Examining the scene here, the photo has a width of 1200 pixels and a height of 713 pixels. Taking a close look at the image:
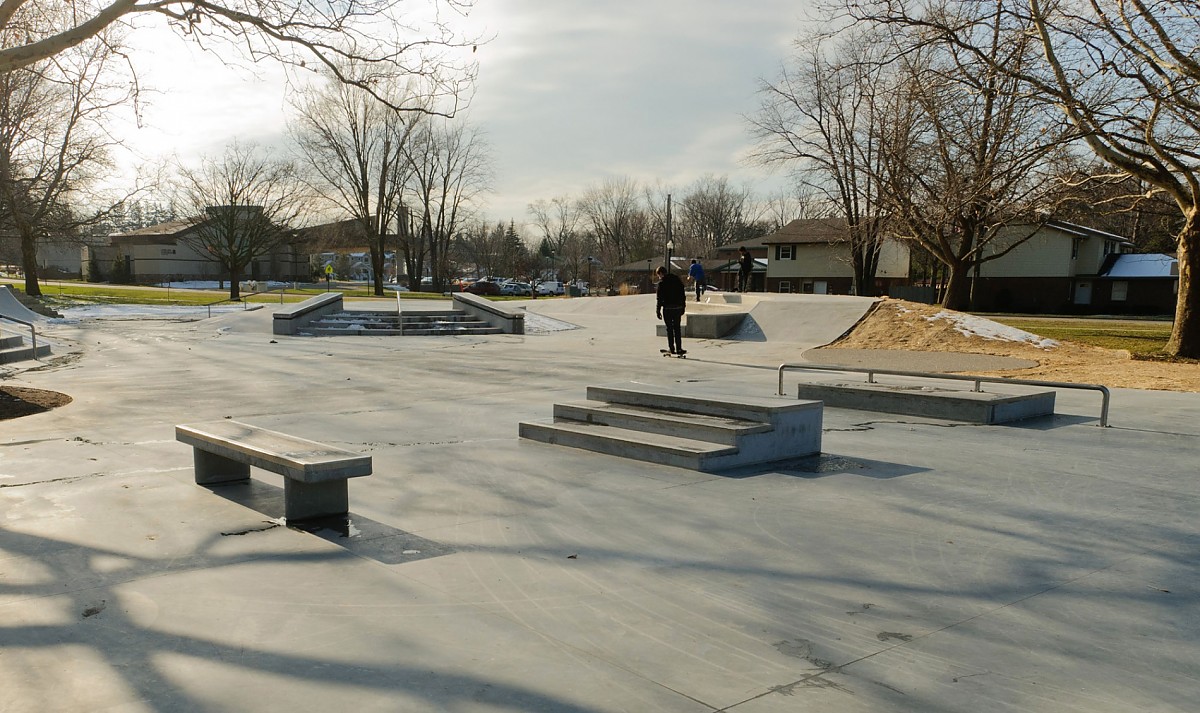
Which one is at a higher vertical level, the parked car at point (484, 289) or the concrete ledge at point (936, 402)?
the parked car at point (484, 289)

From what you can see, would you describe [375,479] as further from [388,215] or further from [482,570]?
[388,215]

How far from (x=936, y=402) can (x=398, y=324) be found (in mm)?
20451

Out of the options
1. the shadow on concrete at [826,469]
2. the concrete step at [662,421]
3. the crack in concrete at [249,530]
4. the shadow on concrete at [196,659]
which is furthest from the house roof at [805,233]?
the shadow on concrete at [196,659]

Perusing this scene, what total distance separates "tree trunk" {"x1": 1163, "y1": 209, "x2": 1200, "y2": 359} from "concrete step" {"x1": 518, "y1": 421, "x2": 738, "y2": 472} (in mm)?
15930

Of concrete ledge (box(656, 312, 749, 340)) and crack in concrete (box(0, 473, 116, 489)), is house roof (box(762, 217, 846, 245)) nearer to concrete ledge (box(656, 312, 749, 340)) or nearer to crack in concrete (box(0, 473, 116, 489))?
concrete ledge (box(656, 312, 749, 340))

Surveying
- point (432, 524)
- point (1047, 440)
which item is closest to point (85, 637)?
point (432, 524)

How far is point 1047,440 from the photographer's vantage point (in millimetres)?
8789

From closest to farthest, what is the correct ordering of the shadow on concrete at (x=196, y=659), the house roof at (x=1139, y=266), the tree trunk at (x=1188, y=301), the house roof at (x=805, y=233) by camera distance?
1. the shadow on concrete at (x=196, y=659)
2. the tree trunk at (x=1188, y=301)
3. the house roof at (x=1139, y=266)
4. the house roof at (x=805, y=233)

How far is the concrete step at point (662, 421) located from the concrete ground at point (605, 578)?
0.47 m

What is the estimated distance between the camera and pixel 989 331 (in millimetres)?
22203

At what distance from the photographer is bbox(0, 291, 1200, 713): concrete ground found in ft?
10.6

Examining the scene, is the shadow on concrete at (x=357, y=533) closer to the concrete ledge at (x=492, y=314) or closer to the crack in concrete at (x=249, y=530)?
the crack in concrete at (x=249, y=530)

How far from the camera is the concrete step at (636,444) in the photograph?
23.4 ft

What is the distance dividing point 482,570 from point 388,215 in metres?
60.9
